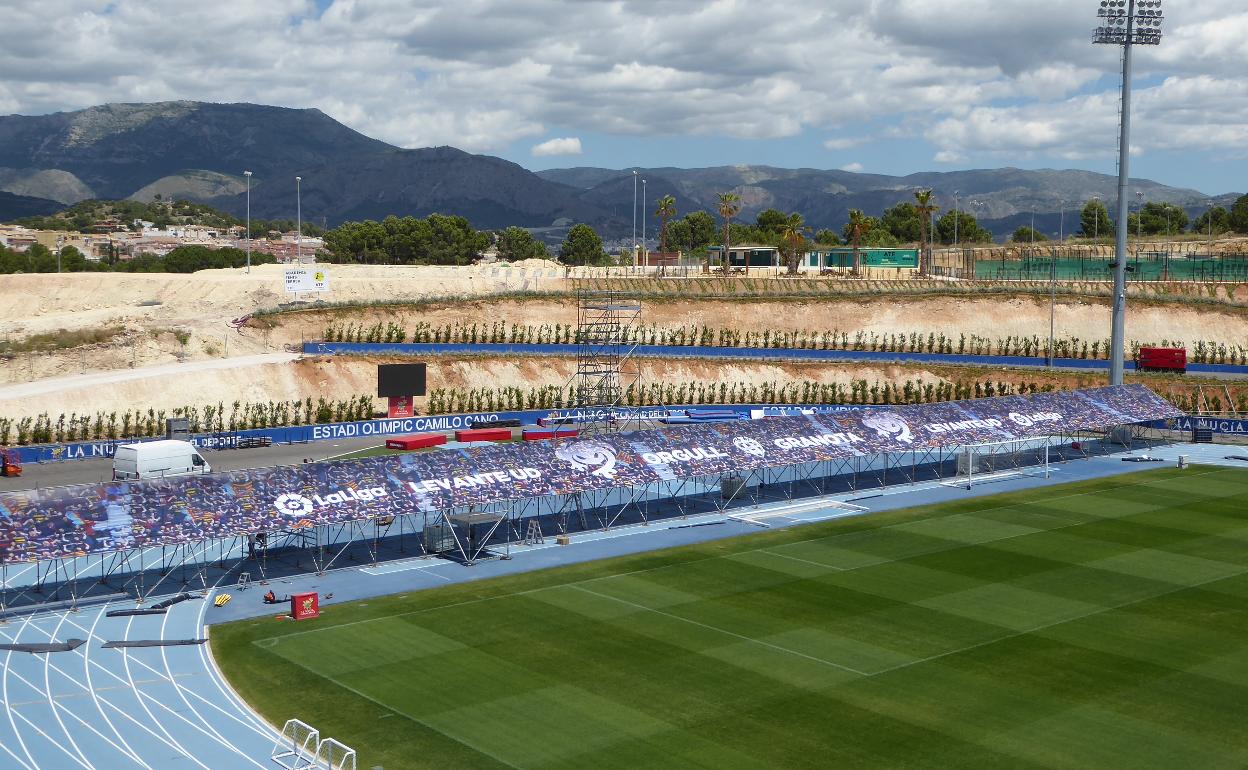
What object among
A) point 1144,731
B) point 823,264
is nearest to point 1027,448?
point 1144,731

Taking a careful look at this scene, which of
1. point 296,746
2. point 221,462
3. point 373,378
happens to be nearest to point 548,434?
point 221,462

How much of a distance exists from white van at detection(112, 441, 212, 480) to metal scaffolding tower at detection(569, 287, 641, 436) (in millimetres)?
20479

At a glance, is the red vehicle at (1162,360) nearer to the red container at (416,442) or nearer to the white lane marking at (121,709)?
the red container at (416,442)

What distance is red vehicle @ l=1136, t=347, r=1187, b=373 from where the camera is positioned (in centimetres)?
8588

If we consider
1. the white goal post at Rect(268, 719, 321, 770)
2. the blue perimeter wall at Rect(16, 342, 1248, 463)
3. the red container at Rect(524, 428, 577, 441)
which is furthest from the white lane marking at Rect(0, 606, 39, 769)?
the red container at Rect(524, 428, 577, 441)

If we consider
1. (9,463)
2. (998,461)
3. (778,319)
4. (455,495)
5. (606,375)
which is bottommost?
(998,461)

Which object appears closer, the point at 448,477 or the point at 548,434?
the point at 448,477

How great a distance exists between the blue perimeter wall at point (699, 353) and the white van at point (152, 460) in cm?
3151

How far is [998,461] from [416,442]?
3386 centimetres

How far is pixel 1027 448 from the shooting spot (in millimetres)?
68688

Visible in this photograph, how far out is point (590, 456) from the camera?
4784cm

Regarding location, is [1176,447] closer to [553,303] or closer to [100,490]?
[553,303]

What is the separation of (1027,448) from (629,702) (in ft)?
154

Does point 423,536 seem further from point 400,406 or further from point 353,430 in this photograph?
point 400,406
